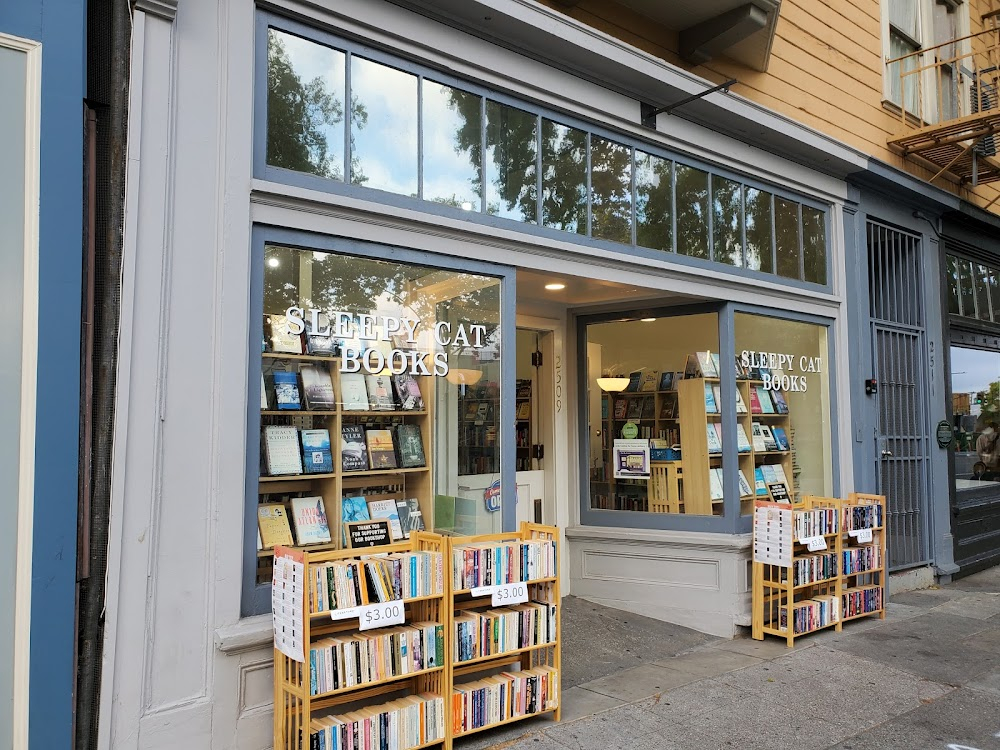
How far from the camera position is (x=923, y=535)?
9219mm

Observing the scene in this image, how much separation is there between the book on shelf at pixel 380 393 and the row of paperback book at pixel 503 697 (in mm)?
1712

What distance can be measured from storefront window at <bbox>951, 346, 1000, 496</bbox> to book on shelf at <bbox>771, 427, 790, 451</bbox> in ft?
11.8

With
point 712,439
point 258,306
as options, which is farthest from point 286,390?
point 712,439

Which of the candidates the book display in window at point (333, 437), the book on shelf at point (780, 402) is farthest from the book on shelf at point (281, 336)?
the book on shelf at point (780, 402)

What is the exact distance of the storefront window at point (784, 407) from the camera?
7.36 meters

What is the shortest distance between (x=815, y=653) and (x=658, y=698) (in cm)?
184

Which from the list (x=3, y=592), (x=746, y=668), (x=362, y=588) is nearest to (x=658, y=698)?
(x=746, y=668)

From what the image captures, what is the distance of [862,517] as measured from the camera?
7195 millimetres

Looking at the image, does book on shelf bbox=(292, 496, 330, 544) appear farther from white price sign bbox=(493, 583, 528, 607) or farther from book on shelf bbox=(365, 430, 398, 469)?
white price sign bbox=(493, 583, 528, 607)

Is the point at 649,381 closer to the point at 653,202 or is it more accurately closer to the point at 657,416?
the point at 657,416

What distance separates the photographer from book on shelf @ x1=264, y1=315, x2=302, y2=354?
14.1ft

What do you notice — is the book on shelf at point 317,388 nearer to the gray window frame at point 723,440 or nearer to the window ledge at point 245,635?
the window ledge at point 245,635

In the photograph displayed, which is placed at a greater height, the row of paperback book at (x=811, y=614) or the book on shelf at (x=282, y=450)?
the book on shelf at (x=282, y=450)

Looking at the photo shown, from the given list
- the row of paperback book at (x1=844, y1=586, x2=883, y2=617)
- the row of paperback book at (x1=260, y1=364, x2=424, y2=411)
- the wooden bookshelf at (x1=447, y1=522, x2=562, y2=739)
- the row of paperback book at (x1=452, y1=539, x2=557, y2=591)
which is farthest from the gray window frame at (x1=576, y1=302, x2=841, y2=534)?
the row of paperback book at (x1=260, y1=364, x2=424, y2=411)
